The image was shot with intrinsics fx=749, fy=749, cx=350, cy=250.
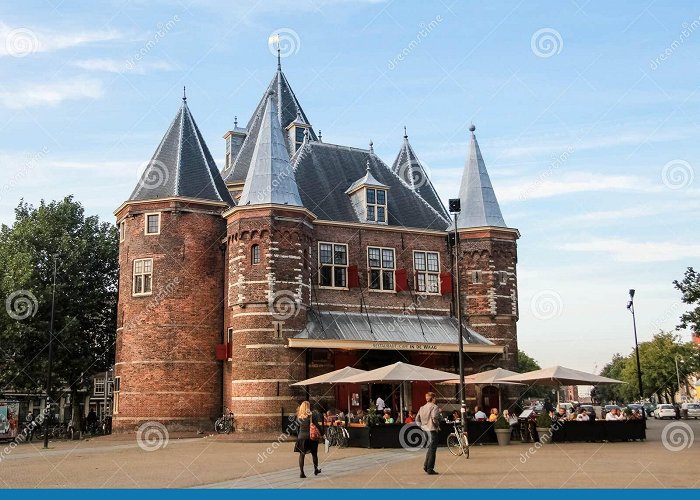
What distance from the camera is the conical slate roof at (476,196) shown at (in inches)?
1503

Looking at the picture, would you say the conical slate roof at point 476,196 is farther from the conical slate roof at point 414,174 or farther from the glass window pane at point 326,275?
the glass window pane at point 326,275

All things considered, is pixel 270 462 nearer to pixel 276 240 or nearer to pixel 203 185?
pixel 276 240

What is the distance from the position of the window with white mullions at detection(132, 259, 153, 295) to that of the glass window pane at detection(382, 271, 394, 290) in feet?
36.9

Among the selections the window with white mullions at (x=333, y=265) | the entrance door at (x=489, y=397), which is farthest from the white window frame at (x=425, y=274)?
→ the entrance door at (x=489, y=397)

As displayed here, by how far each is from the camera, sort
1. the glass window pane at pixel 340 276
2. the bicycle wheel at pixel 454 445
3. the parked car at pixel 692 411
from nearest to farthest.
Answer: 1. the bicycle wheel at pixel 454 445
2. the glass window pane at pixel 340 276
3. the parked car at pixel 692 411

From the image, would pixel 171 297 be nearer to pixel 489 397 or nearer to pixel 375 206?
pixel 375 206

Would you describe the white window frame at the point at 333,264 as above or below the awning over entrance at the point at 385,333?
above

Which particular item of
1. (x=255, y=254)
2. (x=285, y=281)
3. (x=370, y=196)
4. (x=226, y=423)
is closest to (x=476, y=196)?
(x=370, y=196)

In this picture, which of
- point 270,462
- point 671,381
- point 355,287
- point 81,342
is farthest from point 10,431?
point 671,381

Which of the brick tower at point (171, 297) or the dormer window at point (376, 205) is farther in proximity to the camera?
the dormer window at point (376, 205)

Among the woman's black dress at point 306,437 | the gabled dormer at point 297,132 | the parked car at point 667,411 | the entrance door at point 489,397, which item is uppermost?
the gabled dormer at point 297,132

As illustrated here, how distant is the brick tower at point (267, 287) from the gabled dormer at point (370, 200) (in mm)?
3730

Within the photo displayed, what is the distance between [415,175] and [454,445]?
23.2m

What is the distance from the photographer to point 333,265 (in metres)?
36.1
